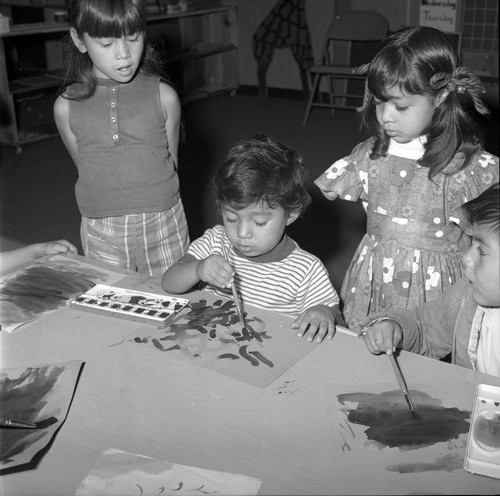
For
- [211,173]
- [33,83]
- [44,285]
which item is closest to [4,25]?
[33,83]

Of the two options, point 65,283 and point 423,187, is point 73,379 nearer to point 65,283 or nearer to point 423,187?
point 65,283

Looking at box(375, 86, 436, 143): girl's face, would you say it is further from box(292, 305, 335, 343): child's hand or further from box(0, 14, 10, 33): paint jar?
box(0, 14, 10, 33): paint jar

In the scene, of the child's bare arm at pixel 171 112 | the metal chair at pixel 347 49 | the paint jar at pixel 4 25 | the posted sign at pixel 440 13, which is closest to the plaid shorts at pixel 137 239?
the child's bare arm at pixel 171 112

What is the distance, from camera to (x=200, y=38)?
19.7ft

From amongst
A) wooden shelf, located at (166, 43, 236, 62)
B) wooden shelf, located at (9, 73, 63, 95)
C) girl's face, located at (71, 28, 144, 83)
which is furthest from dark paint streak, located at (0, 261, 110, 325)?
wooden shelf, located at (166, 43, 236, 62)

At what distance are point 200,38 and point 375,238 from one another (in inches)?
187

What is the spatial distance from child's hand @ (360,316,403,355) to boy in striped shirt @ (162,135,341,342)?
0.36 feet

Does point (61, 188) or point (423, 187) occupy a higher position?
point (423, 187)

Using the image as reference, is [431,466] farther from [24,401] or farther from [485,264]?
[24,401]

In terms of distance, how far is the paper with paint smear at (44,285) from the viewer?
122cm

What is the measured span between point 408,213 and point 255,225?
48 cm

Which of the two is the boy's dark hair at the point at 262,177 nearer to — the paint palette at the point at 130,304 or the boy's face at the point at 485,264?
the paint palette at the point at 130,304

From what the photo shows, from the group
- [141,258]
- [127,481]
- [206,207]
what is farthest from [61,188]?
[127,481]

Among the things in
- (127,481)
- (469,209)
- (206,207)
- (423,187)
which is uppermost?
(469,209)
